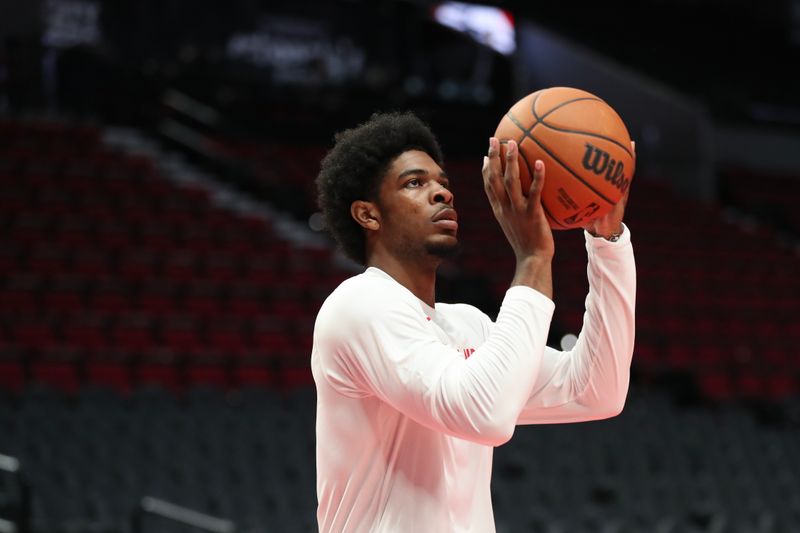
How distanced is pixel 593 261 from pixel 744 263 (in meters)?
11.6

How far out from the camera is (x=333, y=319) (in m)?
1.90

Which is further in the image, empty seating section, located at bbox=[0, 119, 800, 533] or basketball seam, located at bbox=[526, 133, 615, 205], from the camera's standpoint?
empty seating section, located at bbox=[0, 119, 800, 533]

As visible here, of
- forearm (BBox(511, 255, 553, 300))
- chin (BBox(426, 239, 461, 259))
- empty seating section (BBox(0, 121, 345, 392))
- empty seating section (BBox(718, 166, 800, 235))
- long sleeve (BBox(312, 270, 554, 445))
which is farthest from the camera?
empty seating section (BBox(718, 166, 800, 235))

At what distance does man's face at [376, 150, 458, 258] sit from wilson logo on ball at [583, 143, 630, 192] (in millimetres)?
253

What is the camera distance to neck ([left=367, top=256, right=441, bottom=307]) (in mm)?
2006

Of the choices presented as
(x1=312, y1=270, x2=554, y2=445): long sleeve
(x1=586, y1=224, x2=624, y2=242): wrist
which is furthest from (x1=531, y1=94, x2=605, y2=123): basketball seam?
(x1=312, y1=270, x2=554, y2=445): long sleeve

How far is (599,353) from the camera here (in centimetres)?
206

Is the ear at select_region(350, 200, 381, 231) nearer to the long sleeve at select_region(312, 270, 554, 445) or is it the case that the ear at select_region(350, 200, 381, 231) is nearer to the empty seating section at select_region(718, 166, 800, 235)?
the long sleeve at select_region(312, 270, 554, 445)

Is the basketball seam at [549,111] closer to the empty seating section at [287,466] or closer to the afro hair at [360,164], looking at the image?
the afro hair at [360,164]

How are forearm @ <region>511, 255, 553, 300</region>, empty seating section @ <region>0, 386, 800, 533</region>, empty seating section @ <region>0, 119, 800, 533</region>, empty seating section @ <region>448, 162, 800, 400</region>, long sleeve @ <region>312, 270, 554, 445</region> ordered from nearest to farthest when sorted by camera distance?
1. long sleeve @ <region>312, 270, 554, 445</region>
2. forearm @ <region>511, 255, 553, 300</region>
3. empty seating section @ <region>0, 386, 800, 533</region>
4. empty seating section @ <region>0, 119, 800, 533</region>
5. empty seating section @ <region>448, 162, 800, 400</region>

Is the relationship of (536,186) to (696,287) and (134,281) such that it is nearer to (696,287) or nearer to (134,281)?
(134,281)

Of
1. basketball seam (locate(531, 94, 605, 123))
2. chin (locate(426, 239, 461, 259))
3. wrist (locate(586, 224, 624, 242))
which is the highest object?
basketball seam (locate(531, 94, 605, 123))

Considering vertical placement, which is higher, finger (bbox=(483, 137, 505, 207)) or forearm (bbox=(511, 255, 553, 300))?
finger (bbox=(483, 137, 505, 207))

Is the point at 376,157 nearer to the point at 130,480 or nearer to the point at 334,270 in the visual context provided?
the point at 130,480
